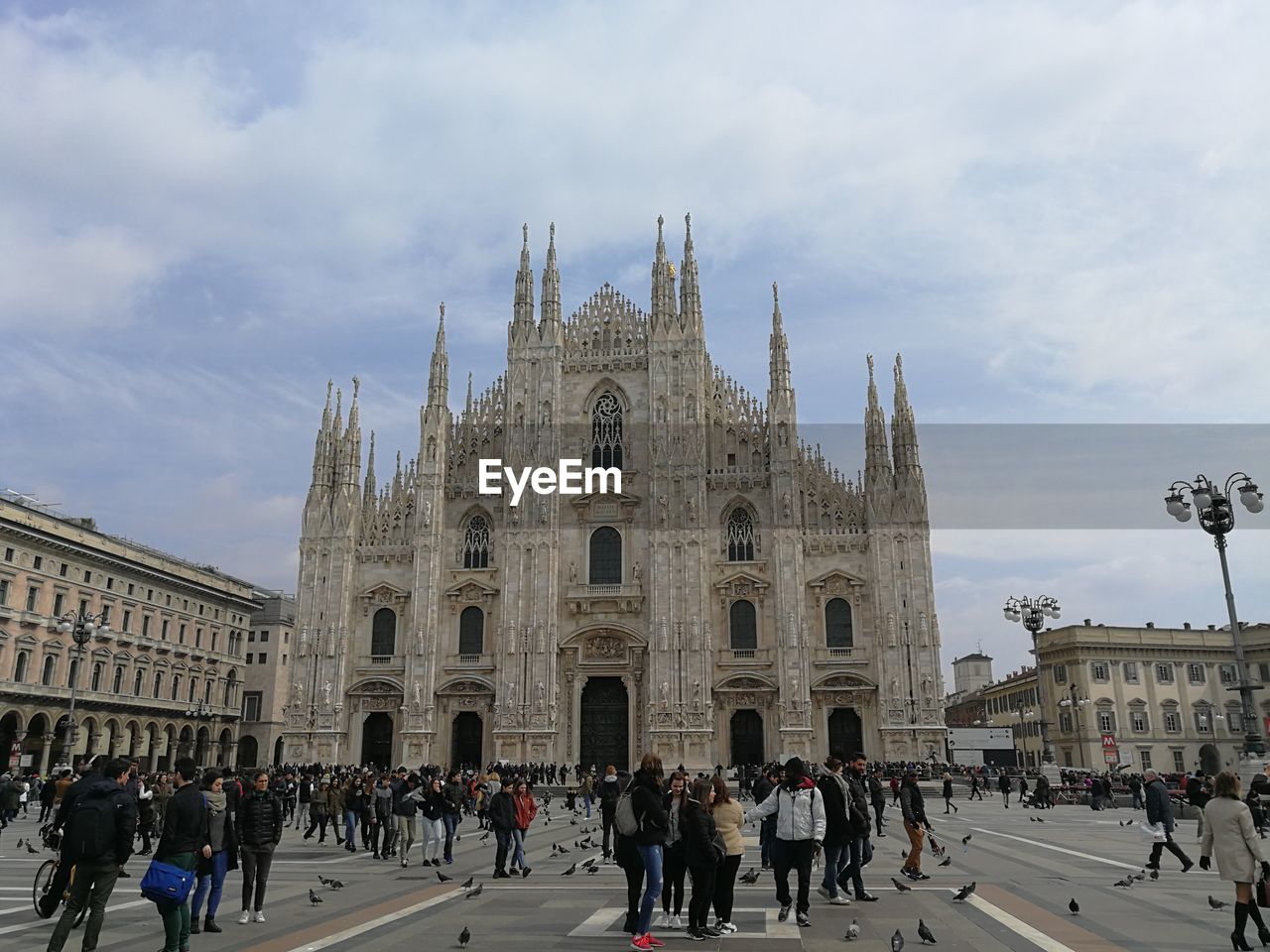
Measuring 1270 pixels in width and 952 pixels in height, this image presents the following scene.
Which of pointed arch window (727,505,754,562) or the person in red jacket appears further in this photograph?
pointed arch window (727,505,754,562)

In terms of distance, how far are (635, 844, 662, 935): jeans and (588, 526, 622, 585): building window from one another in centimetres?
3602

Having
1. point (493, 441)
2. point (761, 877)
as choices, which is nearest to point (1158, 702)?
point (493, 441)

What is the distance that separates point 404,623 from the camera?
45969 millimetres

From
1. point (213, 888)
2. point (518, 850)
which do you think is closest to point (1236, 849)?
point (518, 850)

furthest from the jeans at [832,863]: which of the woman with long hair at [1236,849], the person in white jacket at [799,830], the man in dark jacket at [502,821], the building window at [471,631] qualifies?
the building window at [471,631]

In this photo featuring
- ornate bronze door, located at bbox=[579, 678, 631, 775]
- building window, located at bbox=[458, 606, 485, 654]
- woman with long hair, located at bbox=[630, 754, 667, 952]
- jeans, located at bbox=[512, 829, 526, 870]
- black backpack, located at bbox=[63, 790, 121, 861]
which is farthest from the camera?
building window, located at bbox=[458, 606, 485, 654]

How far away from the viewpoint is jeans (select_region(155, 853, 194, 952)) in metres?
8.09

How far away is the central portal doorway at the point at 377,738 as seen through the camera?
45.2m

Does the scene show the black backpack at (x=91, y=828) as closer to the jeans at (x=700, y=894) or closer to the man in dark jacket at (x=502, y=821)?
the jeans at (x=700, y=894)

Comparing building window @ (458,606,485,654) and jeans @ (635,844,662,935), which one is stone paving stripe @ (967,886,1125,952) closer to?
jeans @ (635,844,662,935)

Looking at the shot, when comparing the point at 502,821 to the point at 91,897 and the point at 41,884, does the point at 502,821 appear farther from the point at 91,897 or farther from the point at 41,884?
the point at 91,897

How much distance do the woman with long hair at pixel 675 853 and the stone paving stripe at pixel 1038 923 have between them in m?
3.18

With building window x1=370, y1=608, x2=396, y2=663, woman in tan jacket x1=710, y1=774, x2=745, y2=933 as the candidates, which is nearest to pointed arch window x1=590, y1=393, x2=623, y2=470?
building window x1=370, y1=608, x2=396, y2=663

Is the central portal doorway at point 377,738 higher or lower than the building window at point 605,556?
lower
